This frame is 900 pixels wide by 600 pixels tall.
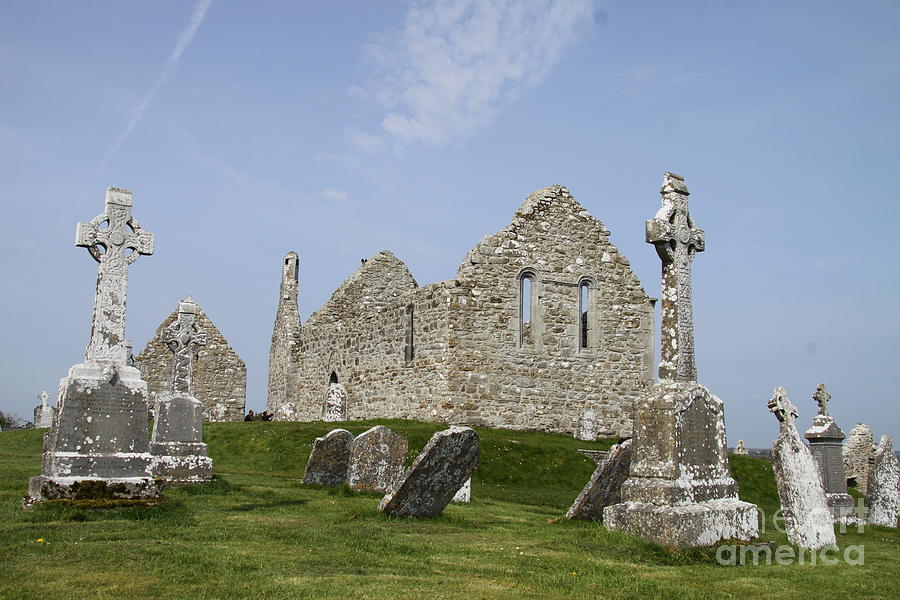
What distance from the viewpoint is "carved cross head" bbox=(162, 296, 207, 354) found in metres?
14.8

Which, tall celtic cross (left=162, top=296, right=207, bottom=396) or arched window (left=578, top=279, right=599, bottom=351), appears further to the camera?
arched window (left=578, top=279, right=599, bottom=351)

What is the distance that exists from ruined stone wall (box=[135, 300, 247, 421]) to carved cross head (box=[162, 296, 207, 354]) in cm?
1896

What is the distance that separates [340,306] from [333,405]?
5554 millimetres

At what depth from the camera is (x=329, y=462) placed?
45.8 feet

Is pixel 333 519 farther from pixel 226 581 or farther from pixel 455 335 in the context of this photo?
pixel 455 335

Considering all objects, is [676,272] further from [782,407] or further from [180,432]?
[180,432]

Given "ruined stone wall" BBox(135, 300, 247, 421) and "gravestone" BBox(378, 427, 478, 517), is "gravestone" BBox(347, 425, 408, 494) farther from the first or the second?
"ruined stone wall" BBox(135, 300, 247, 421)

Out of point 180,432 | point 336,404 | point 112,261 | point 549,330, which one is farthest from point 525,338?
point 112,261

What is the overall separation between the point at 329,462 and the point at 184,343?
3.52 m

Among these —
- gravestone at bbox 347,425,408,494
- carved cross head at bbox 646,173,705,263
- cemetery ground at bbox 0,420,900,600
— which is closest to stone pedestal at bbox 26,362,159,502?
cemetery ground at bbox 0,420,900,600

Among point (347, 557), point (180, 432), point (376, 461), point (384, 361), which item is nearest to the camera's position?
point (347, 557)

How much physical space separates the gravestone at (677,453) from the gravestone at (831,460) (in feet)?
22.1

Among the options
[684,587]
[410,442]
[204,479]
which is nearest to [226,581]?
[684,587]

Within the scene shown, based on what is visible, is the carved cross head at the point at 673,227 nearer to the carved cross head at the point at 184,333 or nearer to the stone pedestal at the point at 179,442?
the stone pedestal at the point at 179,442
